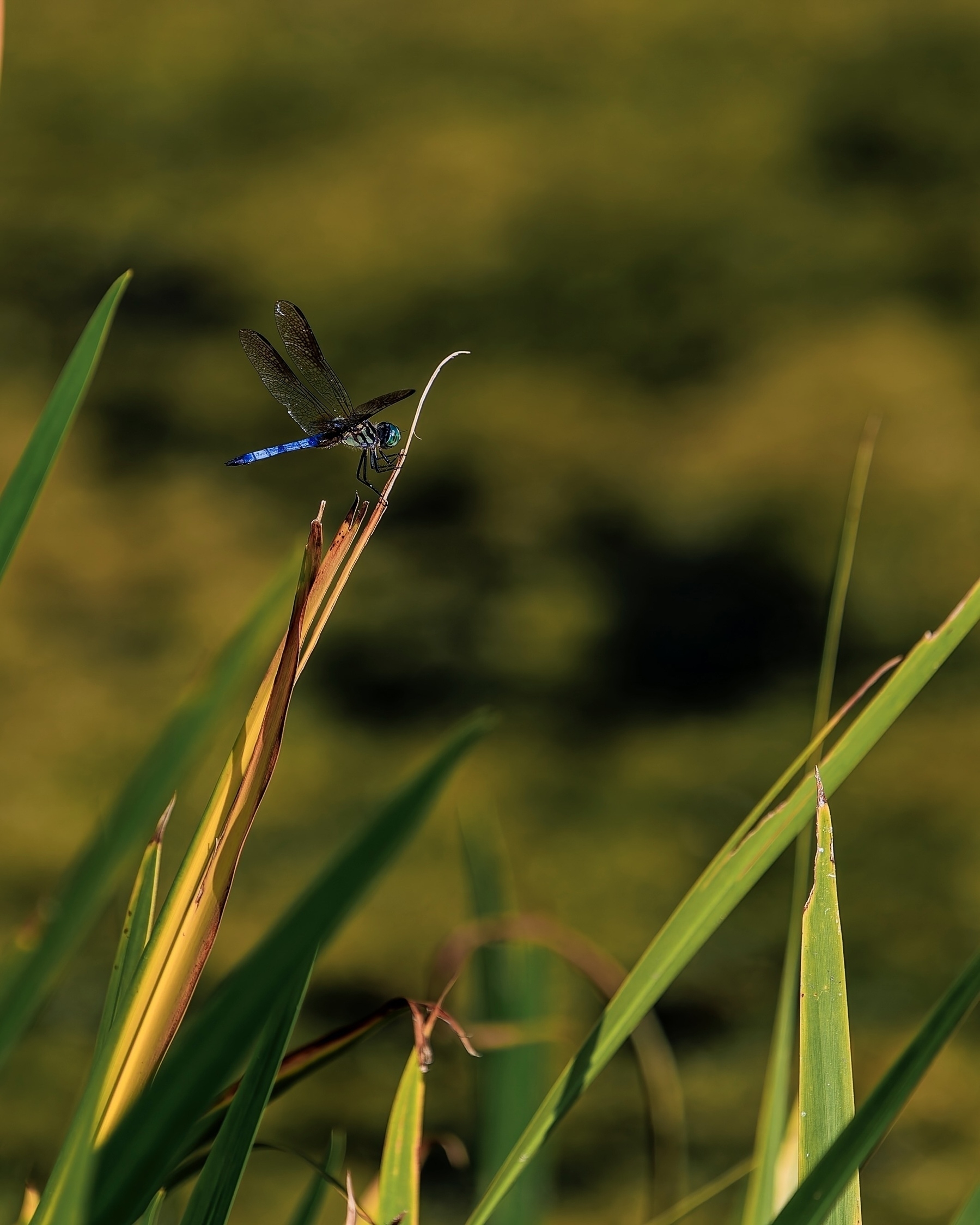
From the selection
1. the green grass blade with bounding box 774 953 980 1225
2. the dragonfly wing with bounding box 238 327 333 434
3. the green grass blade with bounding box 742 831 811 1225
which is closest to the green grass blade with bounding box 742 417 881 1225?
the green grass blade with bounding box 742 831 811 1225

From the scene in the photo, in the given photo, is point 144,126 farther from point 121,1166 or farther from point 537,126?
point 121,1166

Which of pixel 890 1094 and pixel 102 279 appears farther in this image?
pixel 102 279

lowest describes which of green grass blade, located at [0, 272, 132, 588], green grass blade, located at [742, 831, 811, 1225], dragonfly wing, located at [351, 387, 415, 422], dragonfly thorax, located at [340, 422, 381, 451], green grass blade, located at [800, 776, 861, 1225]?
green grass blade, located at [742, 831, 811, 1225]

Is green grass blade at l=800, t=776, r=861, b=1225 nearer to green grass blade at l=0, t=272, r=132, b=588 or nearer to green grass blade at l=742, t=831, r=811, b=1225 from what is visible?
green grass blade at l=742, t=831, r=811, b=1225

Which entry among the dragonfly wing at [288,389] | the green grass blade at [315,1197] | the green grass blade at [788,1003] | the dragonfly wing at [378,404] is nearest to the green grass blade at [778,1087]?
the green grass blade at [788,1003]

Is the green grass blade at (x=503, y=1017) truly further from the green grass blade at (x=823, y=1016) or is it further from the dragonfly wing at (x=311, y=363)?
the dragonfly wing at (x=311, y=363)

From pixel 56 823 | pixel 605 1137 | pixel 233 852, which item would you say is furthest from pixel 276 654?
pixel 56 823
